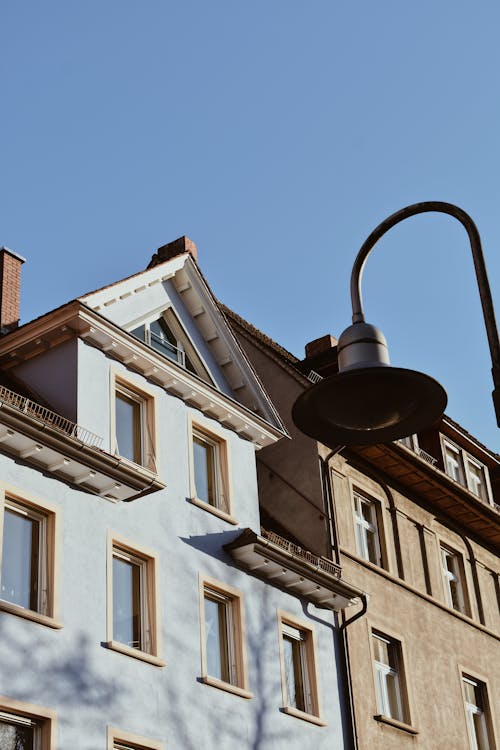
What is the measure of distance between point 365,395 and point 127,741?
1158 centimetres

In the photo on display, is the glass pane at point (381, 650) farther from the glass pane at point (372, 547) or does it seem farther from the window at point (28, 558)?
the window at point (28, 558)

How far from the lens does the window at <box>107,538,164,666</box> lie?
19.6m

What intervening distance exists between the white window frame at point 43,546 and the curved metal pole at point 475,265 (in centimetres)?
1060

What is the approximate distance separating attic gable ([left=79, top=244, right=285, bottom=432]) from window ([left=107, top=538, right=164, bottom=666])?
5.29 m

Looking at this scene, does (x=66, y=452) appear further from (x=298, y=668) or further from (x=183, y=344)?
(x=298, y=668)

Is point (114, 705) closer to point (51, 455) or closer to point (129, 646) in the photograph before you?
point (129, 646)

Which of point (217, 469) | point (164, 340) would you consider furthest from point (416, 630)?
point (164, 340)

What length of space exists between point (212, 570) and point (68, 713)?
17.3 ft

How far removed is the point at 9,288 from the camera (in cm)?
2516

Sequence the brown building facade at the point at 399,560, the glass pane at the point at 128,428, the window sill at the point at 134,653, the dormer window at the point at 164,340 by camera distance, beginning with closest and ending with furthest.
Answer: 1. the window sill at the point at 134,653
2. the glass pane at the point at 128,428
3. the dormer window at the point at 164,340
4. the brown building facade at the point at 399,560

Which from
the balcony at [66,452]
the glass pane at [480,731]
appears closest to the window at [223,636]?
the balcony at [66,452]

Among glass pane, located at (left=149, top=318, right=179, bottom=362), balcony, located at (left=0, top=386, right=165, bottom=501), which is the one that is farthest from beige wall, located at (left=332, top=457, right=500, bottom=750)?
balcony, located at (left=0, top=386, right=165, bottom=501)

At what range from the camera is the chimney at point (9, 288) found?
24.5 meters

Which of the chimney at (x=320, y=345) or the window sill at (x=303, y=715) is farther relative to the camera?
the chimney at (x=320, y=345)
